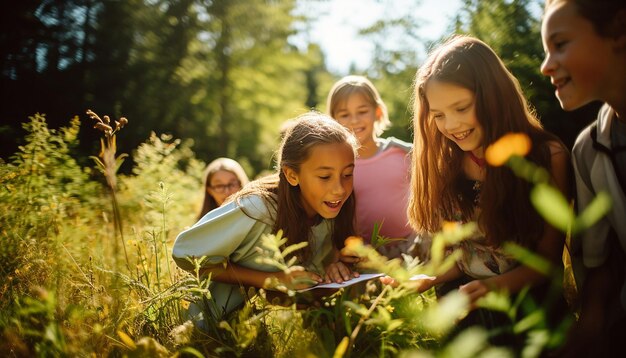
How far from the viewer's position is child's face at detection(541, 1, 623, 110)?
1.55 metres

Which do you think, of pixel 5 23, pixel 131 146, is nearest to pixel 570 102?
pixel 5 23

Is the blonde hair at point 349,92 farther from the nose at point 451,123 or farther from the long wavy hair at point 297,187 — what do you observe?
the nose at point 451,123

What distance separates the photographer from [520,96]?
6.92 ft

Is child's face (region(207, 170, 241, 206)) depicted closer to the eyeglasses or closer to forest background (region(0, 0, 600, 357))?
the eyeglasses

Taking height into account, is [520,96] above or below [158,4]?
below

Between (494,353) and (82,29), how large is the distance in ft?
31.3

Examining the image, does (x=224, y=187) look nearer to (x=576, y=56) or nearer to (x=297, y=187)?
(x=297, y=187)

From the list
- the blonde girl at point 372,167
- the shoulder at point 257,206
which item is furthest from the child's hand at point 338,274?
the blonde girl at point 372,167

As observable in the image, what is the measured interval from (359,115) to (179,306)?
234cm

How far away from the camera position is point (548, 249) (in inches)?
79.0

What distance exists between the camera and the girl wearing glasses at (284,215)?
7.06ft

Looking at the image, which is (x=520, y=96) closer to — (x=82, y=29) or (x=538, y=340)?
(x=538, y=340)

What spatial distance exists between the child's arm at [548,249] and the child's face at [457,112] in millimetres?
364

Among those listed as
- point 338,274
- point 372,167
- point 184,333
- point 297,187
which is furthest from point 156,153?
point 184,333
